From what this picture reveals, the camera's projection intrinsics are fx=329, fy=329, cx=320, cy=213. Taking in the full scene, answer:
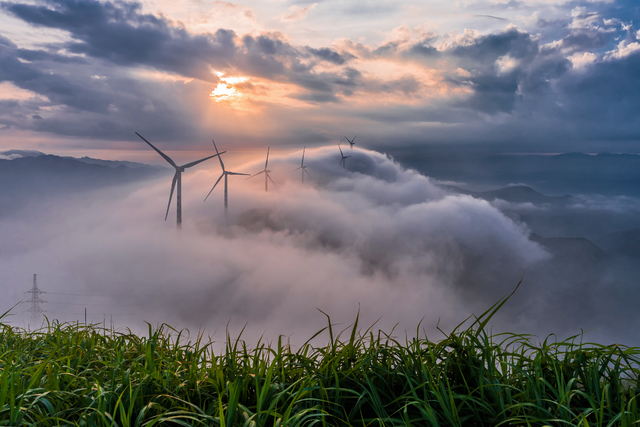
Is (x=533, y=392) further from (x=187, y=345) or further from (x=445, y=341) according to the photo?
(x=187, y=345)

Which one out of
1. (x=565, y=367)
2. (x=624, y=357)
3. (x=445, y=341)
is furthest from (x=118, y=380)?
(x=624, y=357)

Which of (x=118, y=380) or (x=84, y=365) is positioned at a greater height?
(x=118, y=380)

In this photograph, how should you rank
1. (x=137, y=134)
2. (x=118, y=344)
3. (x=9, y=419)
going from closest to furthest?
(x=9, y=419) → (x=118, y=344) → (x=137, y=134)

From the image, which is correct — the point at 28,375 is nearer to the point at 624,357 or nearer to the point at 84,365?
the point at 84,365

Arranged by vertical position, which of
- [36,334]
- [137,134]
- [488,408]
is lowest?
[36,334]

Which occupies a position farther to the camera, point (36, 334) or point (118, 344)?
point (36, 334)

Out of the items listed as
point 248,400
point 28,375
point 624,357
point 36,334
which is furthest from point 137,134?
point 624,357

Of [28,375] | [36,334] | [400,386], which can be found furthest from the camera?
[36,334]
